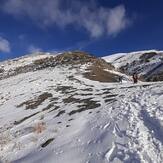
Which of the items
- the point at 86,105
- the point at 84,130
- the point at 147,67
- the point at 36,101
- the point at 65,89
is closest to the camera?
the point at 84,130

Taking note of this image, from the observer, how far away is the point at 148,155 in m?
12.4

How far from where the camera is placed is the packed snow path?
45.0 ft

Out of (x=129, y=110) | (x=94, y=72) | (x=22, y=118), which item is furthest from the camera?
(x=94, y=72)

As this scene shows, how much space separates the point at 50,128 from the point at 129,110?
5.52m

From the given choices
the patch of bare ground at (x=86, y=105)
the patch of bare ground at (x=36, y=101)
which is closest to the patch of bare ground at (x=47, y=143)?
the patch of bare ground at (x=86, y=105)

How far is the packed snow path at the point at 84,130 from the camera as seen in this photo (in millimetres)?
13711

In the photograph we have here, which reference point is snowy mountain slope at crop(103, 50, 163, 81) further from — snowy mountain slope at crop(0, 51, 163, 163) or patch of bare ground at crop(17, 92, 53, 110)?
snowy mountain slope at crop(0, 51, 163, 163)

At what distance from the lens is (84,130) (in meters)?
18.0

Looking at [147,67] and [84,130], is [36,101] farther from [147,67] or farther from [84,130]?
[147,67]

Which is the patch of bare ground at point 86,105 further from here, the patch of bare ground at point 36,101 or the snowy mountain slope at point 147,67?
the snowy mountain slope at point 147,67

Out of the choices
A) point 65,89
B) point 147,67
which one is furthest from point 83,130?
point 147,67

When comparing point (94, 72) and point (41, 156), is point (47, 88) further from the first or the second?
point (41, 156)

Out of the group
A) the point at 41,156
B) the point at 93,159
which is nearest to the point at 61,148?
the point at 41,156

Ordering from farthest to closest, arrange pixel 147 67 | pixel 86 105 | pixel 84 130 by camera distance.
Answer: pixel 147 67, pixel 86 105, pixel 84 130
